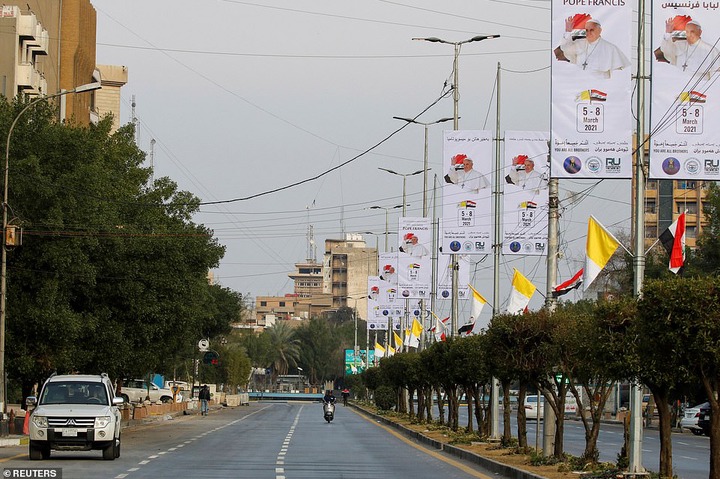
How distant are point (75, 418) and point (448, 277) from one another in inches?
1413

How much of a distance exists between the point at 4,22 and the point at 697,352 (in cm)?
5326

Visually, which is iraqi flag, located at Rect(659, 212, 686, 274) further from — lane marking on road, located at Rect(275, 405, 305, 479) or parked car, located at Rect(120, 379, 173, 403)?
parked car, located at Rect(120, 379, 173, 403)

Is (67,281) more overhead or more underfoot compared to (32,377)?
more overhead

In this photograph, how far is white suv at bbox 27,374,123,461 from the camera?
2781 cm

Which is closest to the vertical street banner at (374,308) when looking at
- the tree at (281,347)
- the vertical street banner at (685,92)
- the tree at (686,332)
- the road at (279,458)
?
the road at (279,458)

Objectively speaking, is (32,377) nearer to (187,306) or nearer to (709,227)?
(187,306)

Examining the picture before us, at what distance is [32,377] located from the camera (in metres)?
47.1

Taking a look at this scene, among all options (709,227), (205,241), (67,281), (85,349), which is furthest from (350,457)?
(709,227)

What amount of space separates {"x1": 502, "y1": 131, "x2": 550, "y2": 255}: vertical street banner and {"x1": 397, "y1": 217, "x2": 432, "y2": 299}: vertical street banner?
18.4 metres

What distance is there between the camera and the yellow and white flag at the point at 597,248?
85.2 feet

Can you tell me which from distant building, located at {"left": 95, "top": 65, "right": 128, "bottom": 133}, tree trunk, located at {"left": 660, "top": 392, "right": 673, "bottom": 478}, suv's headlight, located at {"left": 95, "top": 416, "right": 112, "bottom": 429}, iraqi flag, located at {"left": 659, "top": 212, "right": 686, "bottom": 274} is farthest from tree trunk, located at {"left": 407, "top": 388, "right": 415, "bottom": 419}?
distant building, located at {"left": 95, "top": 65, "right": 128, "bottom": 133}

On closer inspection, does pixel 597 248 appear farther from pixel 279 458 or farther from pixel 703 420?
pixel 703 420

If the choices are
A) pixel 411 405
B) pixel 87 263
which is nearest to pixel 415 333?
pixel 411 405

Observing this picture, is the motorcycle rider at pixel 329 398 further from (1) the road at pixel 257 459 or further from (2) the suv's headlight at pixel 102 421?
(2) the suv's headlight at pixel 102 421
